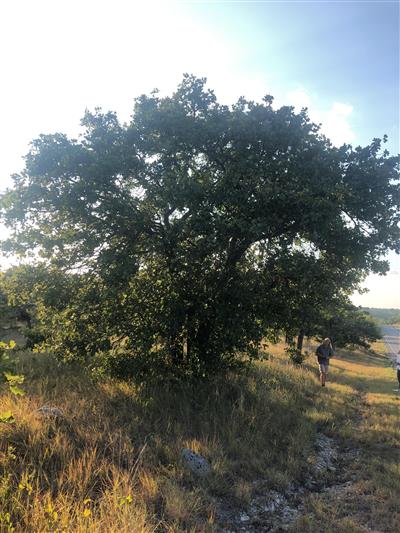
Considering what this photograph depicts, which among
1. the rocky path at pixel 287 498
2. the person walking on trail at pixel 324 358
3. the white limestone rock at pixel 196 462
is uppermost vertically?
the person walking on trail at pixel 324 358

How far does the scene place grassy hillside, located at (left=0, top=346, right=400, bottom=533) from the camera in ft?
14.9

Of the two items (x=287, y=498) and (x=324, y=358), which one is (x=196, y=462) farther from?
(x=324, y=358)

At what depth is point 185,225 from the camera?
9.49 metres

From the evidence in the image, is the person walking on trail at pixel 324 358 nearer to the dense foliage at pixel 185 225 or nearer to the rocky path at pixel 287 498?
the dense foliage at pixel 185 225

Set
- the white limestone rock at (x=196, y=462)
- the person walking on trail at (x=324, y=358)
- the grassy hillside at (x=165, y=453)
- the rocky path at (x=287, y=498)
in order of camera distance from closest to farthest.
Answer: the grassy hillside at (x=165, y=453) < the rocky path at (x=287, y=498) < the white limestone rock at (x=196, y=462) < the person walking on trail at (x=324, y=358)

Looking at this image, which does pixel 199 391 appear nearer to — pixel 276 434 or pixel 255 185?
pixel 276 434

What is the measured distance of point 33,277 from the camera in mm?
10234

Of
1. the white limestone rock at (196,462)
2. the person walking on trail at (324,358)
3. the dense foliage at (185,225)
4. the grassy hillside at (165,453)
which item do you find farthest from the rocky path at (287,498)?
the person walking on trail at (324,358)

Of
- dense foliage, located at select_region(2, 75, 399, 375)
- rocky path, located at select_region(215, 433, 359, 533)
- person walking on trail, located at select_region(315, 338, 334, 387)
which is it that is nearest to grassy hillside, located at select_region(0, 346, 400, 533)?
rocky path, located at select_region(215, 433, 359, 533)

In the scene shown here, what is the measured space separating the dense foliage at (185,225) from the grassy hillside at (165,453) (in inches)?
51.5

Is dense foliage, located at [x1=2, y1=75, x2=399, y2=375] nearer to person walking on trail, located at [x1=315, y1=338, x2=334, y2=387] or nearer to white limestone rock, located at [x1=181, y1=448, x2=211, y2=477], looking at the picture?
white limestone rock, located at [x1=181, y1=448, x2=211, y2=477]

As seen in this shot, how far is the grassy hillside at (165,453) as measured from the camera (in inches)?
179

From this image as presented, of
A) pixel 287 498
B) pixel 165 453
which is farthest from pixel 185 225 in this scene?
pixel 287 498

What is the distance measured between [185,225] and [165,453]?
202 inches
